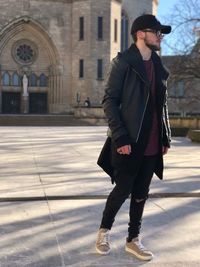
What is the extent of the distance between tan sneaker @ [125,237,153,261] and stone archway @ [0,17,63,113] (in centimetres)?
4368

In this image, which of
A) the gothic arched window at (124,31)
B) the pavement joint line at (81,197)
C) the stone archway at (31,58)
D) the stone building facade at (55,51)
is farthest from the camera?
the gothic arched window at (124,31)

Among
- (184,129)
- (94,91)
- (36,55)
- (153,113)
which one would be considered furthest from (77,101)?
(153,113)

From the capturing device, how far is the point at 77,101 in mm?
47312

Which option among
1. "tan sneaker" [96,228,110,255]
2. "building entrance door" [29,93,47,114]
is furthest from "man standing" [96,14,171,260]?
"building entrance door" [29,93,47,114]

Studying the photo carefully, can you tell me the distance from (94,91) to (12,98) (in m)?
8.43

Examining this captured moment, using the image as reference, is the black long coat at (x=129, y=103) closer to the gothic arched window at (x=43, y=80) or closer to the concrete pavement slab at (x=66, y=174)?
the concrete pavement slab at (x=66, y=174)

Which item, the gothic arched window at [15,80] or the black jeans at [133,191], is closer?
the black jeans at [133,191]

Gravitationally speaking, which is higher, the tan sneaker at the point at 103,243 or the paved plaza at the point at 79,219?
the tan sneaker at the point at 103,243

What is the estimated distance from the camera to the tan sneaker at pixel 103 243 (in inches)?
176

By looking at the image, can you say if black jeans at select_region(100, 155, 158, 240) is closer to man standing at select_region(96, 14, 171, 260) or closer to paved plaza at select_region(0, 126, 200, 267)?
man standing at select_region(96, 14, 171, 260)

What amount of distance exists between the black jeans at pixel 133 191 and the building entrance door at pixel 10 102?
4521 cm

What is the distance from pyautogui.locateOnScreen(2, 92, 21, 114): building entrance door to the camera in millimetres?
48694

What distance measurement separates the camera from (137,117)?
4.20 meters

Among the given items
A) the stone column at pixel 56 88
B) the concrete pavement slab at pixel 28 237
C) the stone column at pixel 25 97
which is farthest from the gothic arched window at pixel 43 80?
the concrete pavement slab at pixel 28 237
